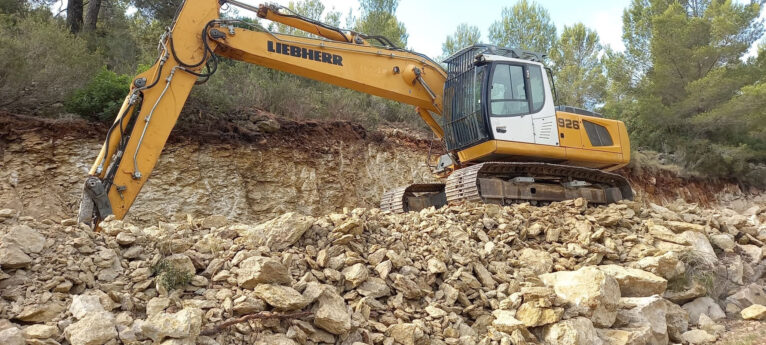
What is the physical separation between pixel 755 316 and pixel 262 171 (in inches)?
302

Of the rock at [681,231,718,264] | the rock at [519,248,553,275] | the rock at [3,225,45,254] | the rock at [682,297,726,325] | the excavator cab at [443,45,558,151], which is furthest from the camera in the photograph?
the excavator cab at [443,45,558,151]

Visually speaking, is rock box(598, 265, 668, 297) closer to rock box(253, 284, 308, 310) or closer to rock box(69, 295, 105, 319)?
rock box(253, 284, 308, 310)

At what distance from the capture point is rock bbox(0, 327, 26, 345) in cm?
299

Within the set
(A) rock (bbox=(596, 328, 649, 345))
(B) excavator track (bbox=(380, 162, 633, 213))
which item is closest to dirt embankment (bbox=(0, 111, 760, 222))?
(B) excavator track (bbox=(380, 162, 633, 213))

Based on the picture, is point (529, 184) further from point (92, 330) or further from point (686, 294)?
point (92, 330)

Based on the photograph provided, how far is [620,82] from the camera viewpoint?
1847 cm

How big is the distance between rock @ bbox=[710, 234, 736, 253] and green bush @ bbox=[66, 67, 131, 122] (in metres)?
9.38

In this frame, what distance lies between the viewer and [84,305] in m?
3.41

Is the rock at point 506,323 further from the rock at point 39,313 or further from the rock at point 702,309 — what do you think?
the rock at point 39,313

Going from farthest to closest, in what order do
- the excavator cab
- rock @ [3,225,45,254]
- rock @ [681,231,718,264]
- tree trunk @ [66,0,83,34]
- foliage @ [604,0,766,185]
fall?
1. foliage @ [604,0,766,185]
2. tree trunk @ [66,0,83,34]
3. the excavator cab
4. rock @ [681,231,718,264]
5. rock @ [3,225,45,254]

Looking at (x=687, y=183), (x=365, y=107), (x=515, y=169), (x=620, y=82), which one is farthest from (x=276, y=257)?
(x=620, y=82)

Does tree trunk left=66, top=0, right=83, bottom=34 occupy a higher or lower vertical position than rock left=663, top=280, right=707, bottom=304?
higher

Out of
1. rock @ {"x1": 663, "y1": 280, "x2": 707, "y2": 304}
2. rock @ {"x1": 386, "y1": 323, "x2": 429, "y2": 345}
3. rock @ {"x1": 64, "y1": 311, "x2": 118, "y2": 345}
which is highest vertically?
rock @ {"x1": 64, "y1": 311, "x2": 118, "y2": 345}

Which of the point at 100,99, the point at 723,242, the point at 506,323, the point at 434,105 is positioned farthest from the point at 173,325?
the point at 723,242
